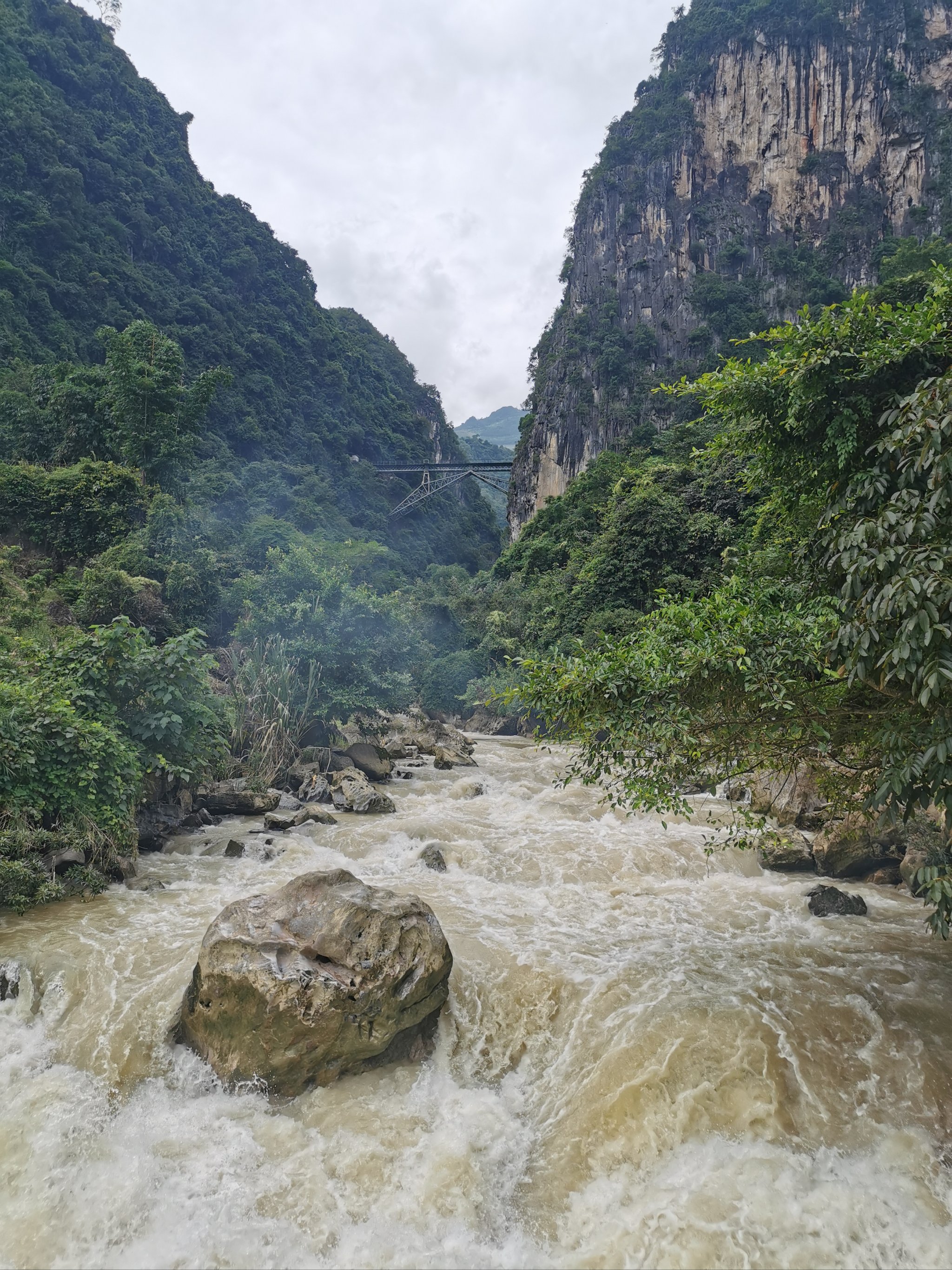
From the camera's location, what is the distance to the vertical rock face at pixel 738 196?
45.7m

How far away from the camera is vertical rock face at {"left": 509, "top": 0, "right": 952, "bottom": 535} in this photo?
45.7m

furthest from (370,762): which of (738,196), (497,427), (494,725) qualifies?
(497,427)

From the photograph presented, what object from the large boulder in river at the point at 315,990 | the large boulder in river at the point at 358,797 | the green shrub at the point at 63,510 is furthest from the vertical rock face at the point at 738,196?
the large boulder in river at the point at 315,990

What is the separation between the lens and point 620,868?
872cm

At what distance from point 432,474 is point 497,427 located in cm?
12474

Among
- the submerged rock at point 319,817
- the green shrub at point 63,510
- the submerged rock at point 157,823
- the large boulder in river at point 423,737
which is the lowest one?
the large boulder in river at point 423,737

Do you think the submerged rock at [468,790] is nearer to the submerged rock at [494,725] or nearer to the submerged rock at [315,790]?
the submerged rock at [315,790]

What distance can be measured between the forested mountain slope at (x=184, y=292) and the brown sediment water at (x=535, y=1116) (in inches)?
939

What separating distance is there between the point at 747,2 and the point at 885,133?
58.4 feet

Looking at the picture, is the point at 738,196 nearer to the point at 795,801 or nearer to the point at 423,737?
the point at 423,737

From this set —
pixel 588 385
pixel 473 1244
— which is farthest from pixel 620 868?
pixel 588 385

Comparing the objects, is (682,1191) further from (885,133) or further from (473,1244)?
(885,133)

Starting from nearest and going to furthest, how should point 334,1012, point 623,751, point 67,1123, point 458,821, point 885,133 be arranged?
point 67,1123 < point 334,1012 < point 623,751 < point 458,821 < point 885,133

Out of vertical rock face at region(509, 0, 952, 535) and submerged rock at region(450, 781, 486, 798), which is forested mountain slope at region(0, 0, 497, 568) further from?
submerged rock at region(450, 781, 486, 798)
